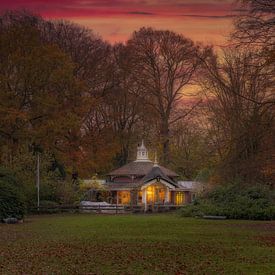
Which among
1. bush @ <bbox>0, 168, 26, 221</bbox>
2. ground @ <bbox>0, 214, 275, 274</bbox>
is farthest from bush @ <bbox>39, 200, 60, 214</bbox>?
ground @ <bbox>0, 214, 275, 274</bbox>

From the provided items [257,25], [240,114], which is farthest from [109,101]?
[257,25]

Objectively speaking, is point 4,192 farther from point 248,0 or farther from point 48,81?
point 248,0

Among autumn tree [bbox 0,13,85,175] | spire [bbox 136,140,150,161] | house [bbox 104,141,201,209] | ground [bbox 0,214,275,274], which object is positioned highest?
autumn tree [bbox 0,13,85,175]

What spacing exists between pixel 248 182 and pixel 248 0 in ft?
59.2

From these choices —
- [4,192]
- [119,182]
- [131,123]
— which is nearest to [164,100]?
[131,123]

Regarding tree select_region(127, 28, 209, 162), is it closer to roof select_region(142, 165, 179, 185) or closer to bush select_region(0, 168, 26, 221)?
roof select_region(142, 165, 179, 185)

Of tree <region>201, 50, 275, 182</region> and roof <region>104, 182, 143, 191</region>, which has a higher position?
tree <region>201, 50, 275, 182</region>

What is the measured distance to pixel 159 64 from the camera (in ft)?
241

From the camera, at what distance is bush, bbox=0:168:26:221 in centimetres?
4494

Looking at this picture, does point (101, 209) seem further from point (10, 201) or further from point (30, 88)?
point (10, 201)

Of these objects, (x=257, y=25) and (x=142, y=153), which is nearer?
(x=257, y=25)

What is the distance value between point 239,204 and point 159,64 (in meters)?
28.3

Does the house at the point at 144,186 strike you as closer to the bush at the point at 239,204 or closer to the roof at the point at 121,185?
the roof at the point at 121,185

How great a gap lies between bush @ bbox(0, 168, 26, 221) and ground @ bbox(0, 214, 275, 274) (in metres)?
9.16
